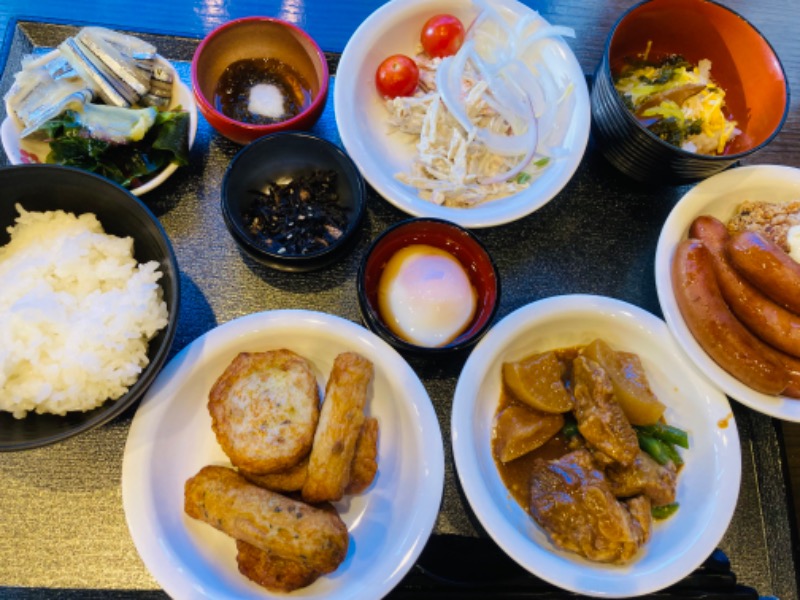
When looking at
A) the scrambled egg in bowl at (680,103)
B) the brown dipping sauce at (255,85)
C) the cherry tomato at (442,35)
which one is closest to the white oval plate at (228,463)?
the brown dipping sauce at (255,85)

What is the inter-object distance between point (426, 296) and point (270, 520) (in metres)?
0.89

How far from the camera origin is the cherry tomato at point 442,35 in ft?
8.20

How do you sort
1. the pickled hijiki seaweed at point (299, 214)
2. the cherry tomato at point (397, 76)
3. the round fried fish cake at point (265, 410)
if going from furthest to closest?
the cherry tomato at point (397, 76)
the pickled hijiki seaweed at point (299, 214)
the round fried fish cake at point (265, 410)

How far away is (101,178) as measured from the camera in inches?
71.4

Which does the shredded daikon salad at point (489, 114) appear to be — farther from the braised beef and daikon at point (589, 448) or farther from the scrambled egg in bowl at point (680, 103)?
the braised beef and daikon at point (589, 448)

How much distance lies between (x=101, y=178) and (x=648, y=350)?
1.92m

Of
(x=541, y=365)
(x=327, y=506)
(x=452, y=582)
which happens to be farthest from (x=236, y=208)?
(x=452, y=582)

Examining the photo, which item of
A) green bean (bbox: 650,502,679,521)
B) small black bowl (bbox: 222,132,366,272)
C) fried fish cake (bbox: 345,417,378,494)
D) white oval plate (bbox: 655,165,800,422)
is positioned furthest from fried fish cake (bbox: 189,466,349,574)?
white oval plate (bbox: 655,165,800,422)

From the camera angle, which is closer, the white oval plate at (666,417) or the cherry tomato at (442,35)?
the white oval plate at (666,417)

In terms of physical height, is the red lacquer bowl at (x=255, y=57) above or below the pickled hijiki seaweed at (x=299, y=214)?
above

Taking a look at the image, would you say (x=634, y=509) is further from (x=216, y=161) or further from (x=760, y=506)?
(x=216, y=161)

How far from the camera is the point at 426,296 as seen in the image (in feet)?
6.90

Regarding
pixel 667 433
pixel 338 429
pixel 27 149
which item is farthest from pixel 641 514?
pixel 27 149

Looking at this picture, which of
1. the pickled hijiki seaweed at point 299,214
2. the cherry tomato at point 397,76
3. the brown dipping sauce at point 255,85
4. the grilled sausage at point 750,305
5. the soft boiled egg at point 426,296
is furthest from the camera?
the cherry tomato at point 397,76
